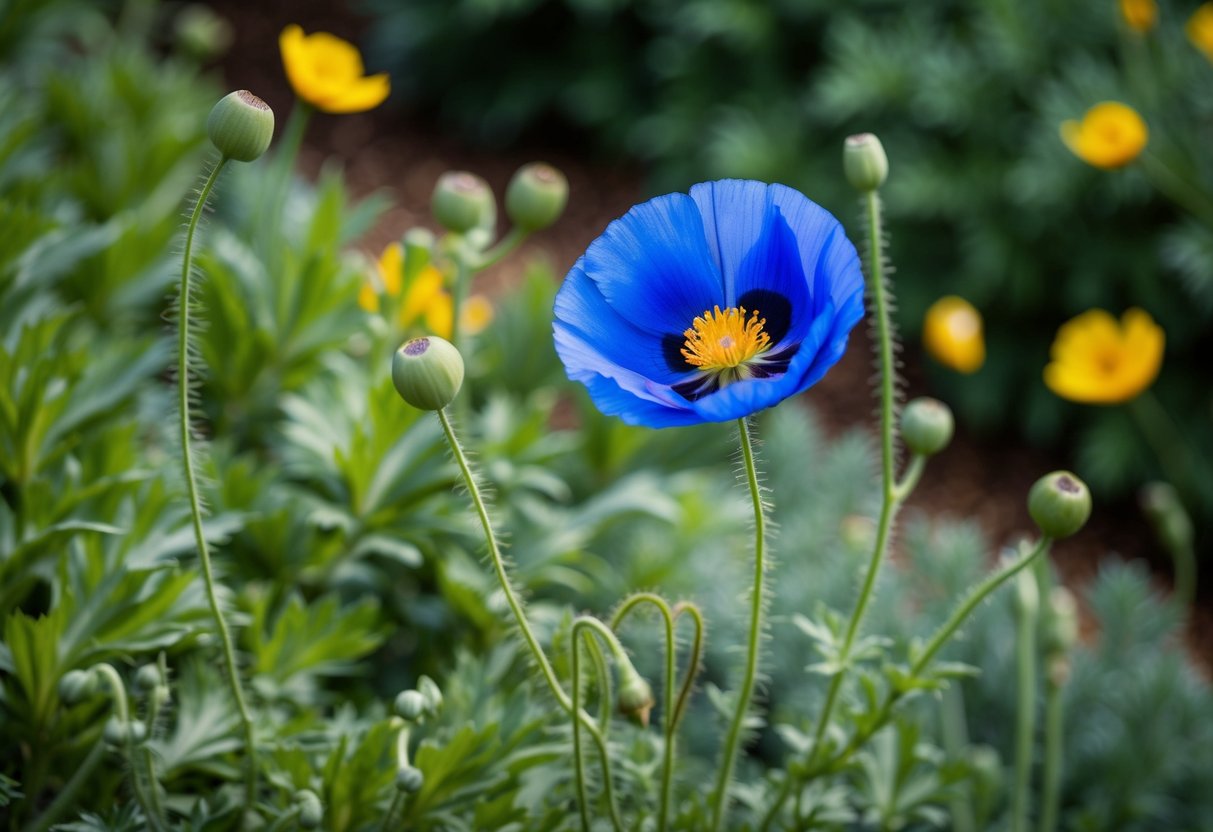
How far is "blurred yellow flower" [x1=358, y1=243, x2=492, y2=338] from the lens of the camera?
85.7 inches

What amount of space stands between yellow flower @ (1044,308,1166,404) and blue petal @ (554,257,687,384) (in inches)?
56.7

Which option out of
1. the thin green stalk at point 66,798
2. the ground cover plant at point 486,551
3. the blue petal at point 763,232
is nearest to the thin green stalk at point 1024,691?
the ground cover plant at point 486,551

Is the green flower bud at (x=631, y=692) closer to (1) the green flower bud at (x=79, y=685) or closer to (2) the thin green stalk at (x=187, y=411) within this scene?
(2) the thin green stalk at (x=187, y=411)

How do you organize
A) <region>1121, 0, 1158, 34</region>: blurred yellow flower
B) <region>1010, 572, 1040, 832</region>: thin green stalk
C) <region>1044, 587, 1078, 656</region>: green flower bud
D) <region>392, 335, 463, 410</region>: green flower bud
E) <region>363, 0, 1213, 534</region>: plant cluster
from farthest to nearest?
<region>363, 0, 1213, 534</region>: plant cluster → <region>1121, 0, 1158, 34</region>: blurred yellow flower → <region>1044, 587, 1078, 656</region>: green flower bud → <region>1010, 572, 1040, 832</region>: thin green stalk → <region>392, 335, 463, 410</region>: green flower bud

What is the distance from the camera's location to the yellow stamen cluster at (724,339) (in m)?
1.38

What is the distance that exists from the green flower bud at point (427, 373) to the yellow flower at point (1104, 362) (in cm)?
170

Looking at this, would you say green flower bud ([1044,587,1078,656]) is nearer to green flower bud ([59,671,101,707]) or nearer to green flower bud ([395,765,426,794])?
green flower bud ([395,765,426,794])

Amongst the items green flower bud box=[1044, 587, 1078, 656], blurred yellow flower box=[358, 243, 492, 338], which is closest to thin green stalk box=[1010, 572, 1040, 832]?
green flower bud box=[1044, 587, 1078, 656]

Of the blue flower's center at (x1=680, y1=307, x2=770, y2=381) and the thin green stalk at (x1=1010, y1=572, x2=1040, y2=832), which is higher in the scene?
the blue flower's center at (x1=680, y1=307, x2=770, y2=381)

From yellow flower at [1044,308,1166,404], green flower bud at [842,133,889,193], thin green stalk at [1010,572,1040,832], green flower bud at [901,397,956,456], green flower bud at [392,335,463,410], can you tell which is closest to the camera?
green flower bud at [392,335,463,410]

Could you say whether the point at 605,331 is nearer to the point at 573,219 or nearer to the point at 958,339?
the point at 958,339

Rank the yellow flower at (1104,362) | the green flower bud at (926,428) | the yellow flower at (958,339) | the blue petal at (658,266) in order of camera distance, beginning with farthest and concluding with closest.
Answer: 1. the yellow flower at (958,339)
2. the yellow flower at (1104,362)
3. the green flower bud at (926,428)
4. the blue petal at (658,266)

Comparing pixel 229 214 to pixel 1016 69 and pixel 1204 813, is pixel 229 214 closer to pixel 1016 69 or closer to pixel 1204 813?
pixel 1016 69

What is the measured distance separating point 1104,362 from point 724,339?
1693mm
